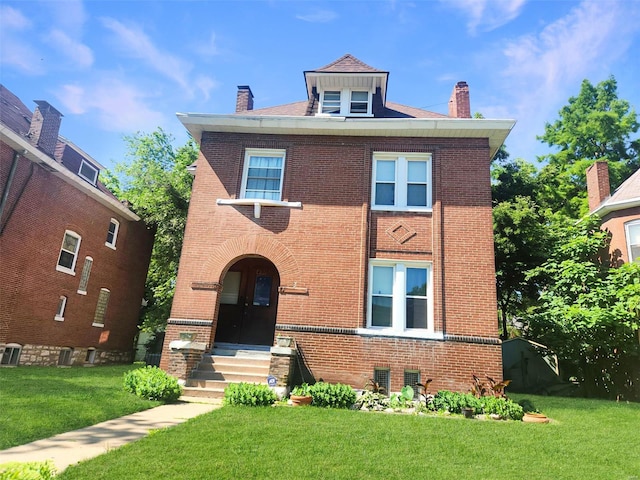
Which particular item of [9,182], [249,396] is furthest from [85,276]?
[249,396]

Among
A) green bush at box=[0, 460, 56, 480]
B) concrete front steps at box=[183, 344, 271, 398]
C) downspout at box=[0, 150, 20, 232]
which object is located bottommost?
green bush at box=[0, 460, 56, 480]

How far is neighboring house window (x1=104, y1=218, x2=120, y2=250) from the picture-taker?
707 inches

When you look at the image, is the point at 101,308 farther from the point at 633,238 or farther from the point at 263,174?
the point at 633,238

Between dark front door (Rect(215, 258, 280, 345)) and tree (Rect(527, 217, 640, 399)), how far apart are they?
8934 mm

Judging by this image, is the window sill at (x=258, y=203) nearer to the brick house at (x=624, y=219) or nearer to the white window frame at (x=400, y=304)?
the white window frame at (x=400, y=304)

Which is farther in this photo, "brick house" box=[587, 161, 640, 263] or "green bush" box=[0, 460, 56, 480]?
"brick house" box=[587, 161, 640, 263]

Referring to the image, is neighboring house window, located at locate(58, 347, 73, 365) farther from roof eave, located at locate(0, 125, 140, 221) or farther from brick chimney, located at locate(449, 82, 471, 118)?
brick chimney, located at locate(449, 82, 471, 118)

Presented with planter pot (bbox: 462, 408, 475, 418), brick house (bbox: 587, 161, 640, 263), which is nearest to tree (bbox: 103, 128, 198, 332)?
planter pot (bbox: 462, 408, 475, 418)

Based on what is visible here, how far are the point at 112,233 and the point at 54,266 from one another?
3.91 m

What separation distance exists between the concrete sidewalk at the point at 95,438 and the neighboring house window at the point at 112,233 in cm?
1300

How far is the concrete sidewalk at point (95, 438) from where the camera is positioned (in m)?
4.22

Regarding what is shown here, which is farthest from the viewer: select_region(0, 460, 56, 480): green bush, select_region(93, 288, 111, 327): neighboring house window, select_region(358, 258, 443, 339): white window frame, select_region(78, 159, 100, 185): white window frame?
select_region(93, 288, 111, 327): neighboring house window

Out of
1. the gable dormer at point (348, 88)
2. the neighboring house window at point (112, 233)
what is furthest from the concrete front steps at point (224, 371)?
the neighboring house window at point (112, 233)

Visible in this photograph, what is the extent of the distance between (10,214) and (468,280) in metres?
14.0
